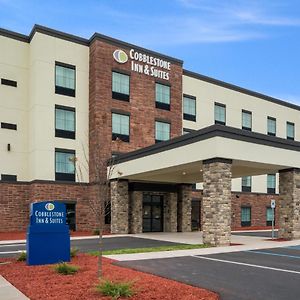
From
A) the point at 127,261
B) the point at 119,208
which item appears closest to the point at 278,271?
the point at 127,261

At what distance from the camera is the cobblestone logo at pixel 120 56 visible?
33812mm

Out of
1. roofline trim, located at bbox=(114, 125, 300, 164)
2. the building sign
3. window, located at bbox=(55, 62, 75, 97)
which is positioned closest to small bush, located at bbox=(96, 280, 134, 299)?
roofline trim, located at bbox=(114, 125, 300, 164)

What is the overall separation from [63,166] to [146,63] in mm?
11751

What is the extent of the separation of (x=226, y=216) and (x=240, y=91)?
2738 cm

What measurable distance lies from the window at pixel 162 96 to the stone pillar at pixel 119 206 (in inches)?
382

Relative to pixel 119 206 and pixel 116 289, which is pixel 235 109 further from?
pixel 116 289

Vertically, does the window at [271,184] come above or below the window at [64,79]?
below

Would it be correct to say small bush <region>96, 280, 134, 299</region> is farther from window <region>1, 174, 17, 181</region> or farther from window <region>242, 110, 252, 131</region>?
window <region>242, 110, 252, 131</region>

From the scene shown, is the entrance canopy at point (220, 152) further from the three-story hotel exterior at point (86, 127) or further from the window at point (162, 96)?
the window at point (162, 96)

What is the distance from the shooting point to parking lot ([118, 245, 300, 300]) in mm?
9045

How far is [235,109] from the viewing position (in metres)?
43.9

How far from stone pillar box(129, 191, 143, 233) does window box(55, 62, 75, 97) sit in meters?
9.83

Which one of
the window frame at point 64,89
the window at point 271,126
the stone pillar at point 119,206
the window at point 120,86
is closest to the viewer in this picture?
A: the stone pillar at point 119,206

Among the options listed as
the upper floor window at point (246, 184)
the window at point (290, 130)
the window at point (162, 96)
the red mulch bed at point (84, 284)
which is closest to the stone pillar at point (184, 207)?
the window at point (162, 96)
